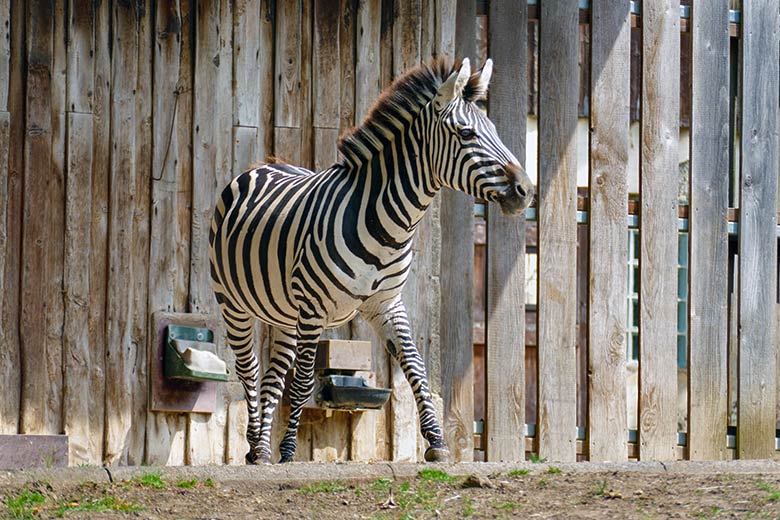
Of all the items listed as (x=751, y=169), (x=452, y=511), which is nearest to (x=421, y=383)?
(x=452, y=511)

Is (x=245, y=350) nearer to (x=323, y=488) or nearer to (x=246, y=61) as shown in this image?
(x=246, y=61)

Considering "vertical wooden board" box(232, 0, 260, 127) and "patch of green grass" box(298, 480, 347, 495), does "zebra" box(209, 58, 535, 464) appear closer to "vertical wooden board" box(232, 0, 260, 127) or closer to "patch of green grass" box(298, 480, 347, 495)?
"vertical wooden board" box(232, 0, 260, 127)

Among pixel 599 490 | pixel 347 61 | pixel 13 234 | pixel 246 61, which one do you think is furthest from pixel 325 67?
pixel 599 490

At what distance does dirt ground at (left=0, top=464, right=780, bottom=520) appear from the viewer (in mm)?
5105

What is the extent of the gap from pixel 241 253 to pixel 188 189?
793 mm

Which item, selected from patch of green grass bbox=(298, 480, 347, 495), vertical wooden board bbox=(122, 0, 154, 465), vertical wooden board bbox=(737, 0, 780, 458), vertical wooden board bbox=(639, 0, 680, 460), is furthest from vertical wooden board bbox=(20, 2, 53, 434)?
vertical wooden board bbox=(737, 0, 780, 458)

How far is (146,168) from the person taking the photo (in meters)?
7.87

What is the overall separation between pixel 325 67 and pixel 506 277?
167cm

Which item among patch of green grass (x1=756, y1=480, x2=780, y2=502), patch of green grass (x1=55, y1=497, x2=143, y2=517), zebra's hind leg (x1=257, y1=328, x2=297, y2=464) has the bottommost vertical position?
patch of green grass (x1=55, y1=497, x2=143, y2=517)

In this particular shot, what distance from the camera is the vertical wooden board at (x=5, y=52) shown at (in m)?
7.62

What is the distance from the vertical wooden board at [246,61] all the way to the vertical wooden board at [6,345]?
51.9 inches

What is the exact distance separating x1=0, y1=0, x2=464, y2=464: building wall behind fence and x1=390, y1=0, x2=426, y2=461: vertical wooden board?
0.01 metres

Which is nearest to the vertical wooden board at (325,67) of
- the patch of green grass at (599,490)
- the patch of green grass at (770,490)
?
the patch of green grass at (599,490)

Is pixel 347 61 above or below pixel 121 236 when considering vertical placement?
above
